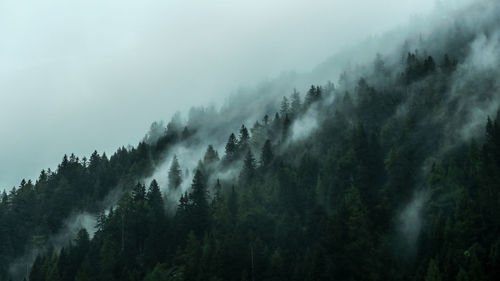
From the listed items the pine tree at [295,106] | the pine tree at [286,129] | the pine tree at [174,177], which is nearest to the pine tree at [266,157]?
the pine tree at [286,129]

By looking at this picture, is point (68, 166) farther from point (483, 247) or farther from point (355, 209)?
point (483, 247)

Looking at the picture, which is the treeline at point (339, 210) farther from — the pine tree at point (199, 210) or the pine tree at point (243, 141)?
the pine tree at point (243, 141)

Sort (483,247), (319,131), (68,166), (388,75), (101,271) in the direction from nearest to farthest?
(483,247) → (101,271) → (319,131) → (388,75) → (68,166)

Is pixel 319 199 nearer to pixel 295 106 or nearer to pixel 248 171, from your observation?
pixel 248 171

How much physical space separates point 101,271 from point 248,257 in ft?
97.7

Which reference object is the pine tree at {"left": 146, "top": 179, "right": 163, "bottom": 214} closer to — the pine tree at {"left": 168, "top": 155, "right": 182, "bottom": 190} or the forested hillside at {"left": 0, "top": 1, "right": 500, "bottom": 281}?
the forested hillside at {"left": 0, "top": 1, "right": 500, "bottom": 281}

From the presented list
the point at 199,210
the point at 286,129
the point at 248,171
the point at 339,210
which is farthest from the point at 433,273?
the point at 286,129

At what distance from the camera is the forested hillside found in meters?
90.8

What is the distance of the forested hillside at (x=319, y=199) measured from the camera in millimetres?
90750

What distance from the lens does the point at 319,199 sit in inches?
4599

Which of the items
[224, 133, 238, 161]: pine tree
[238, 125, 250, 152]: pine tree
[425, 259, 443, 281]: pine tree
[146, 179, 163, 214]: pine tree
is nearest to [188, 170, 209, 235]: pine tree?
[146, 179, 163, 214]: pine tree

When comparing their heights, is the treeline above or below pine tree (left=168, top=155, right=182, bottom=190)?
below

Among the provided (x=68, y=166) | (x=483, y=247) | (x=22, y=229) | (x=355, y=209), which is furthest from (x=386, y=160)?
(x=68, y=166)

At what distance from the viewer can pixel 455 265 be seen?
77.2 meters
